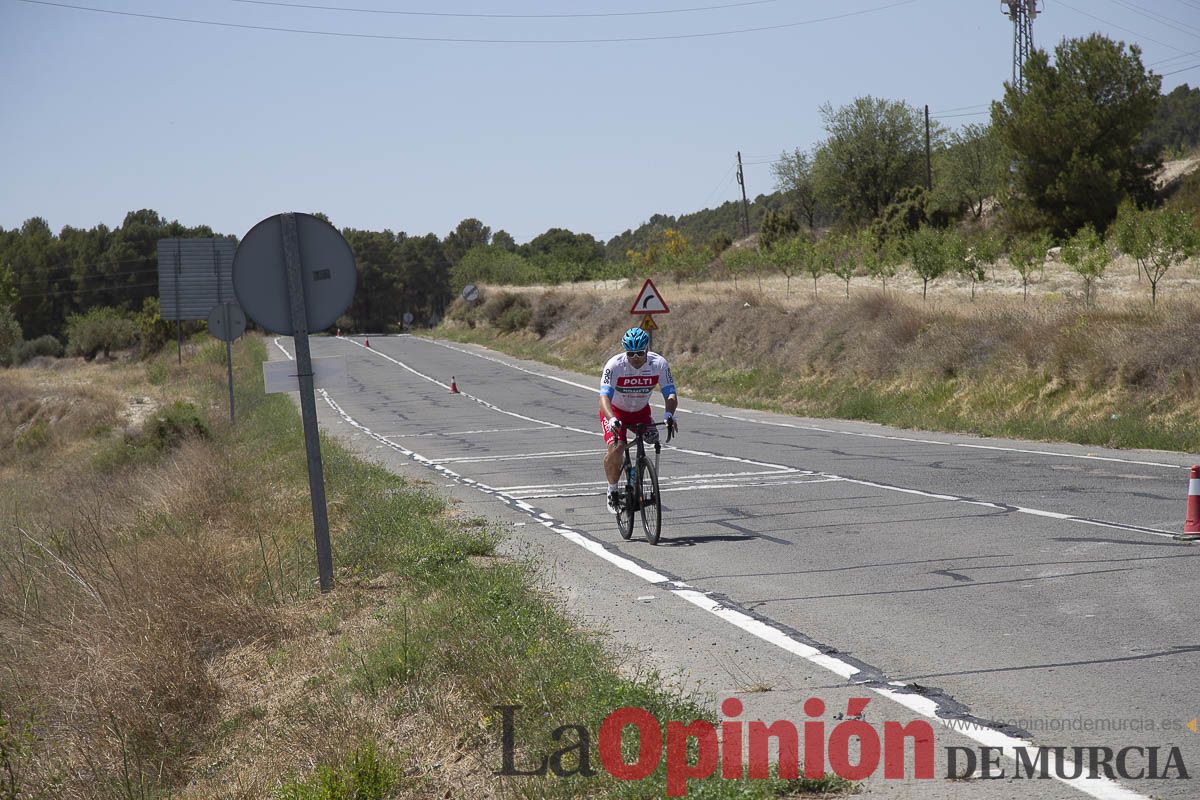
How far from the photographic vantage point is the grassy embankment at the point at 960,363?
19.1 meters

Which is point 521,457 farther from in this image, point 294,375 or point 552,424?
point 294,375

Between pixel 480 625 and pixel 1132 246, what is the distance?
31087mm

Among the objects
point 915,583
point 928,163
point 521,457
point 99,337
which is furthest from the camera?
point 99,337

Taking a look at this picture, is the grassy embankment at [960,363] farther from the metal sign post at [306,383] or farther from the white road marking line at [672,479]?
the metal sign post at [306,383]

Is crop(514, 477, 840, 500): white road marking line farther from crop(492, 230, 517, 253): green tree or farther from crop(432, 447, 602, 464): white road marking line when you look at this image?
crop(492, 230, 517, 253): green tree

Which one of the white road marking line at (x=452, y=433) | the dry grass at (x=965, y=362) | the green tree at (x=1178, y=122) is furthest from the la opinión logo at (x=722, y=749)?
the green tree at (x=1178, y=122)

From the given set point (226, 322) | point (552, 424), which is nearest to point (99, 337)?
point (226, 322)

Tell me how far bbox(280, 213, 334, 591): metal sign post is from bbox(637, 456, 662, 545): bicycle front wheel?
310cm

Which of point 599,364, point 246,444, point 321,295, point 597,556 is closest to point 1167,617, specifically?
point 597,556

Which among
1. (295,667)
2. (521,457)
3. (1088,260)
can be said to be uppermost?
(1088,260)

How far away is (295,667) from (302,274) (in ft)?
9.04

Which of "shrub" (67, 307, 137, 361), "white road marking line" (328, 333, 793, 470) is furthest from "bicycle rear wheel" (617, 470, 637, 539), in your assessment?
"shrub" (67, 307, 137, 361)

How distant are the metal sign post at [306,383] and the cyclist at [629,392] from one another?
2948mm

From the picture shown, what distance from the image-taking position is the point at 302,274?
8023mm
